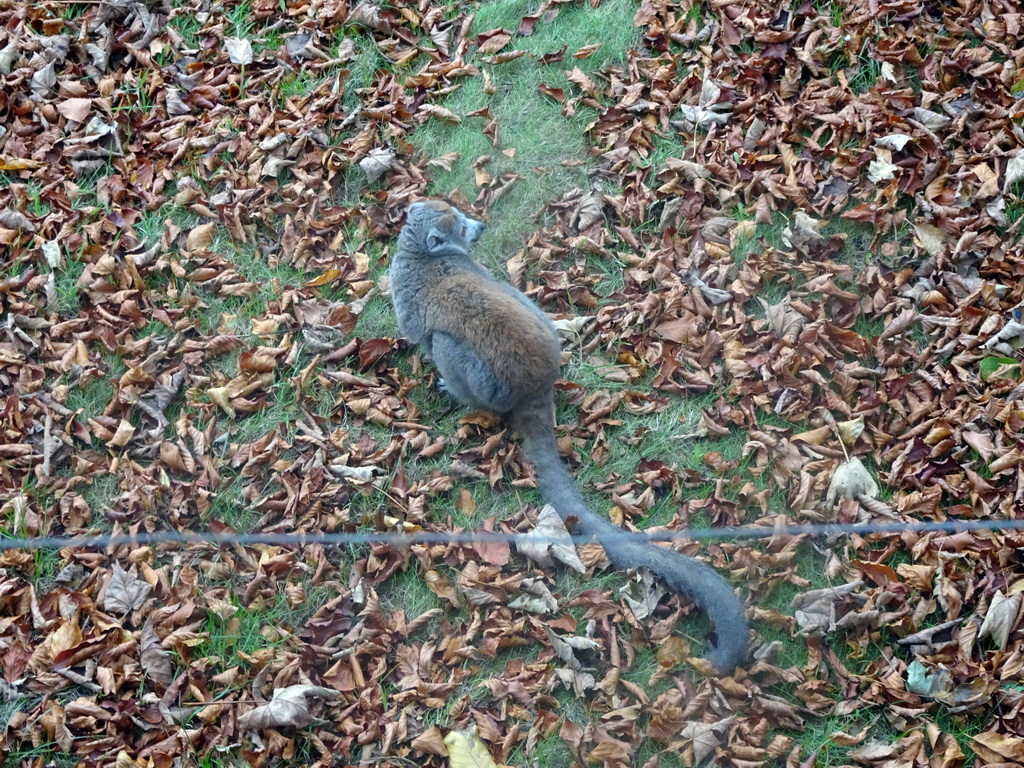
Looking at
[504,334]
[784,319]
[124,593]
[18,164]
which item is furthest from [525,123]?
[124,593]

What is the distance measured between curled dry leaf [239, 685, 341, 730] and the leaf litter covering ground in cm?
1

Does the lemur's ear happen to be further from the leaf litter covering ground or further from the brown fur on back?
the leaf litter covering ground

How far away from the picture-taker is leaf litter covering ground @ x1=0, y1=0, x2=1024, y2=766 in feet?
13.9

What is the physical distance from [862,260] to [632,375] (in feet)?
5.57

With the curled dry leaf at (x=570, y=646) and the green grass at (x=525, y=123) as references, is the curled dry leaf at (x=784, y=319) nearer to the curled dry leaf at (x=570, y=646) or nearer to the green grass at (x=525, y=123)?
the green grass at (x=525, y=123)

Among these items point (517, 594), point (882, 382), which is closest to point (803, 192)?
point (882, 382)

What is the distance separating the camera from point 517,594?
462 cm

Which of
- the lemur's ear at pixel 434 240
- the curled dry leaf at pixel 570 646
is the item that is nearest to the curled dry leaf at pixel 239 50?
the lemur's ear at pixel 434 240

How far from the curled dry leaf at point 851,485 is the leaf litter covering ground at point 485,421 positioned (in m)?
0.02

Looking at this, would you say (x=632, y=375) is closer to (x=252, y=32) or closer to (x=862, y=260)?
(x=862, y=260)

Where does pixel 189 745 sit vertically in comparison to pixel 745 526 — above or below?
below

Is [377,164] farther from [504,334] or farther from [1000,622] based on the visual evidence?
[1000,622]

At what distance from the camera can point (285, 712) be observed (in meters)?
4.24

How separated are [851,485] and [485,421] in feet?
7.07
